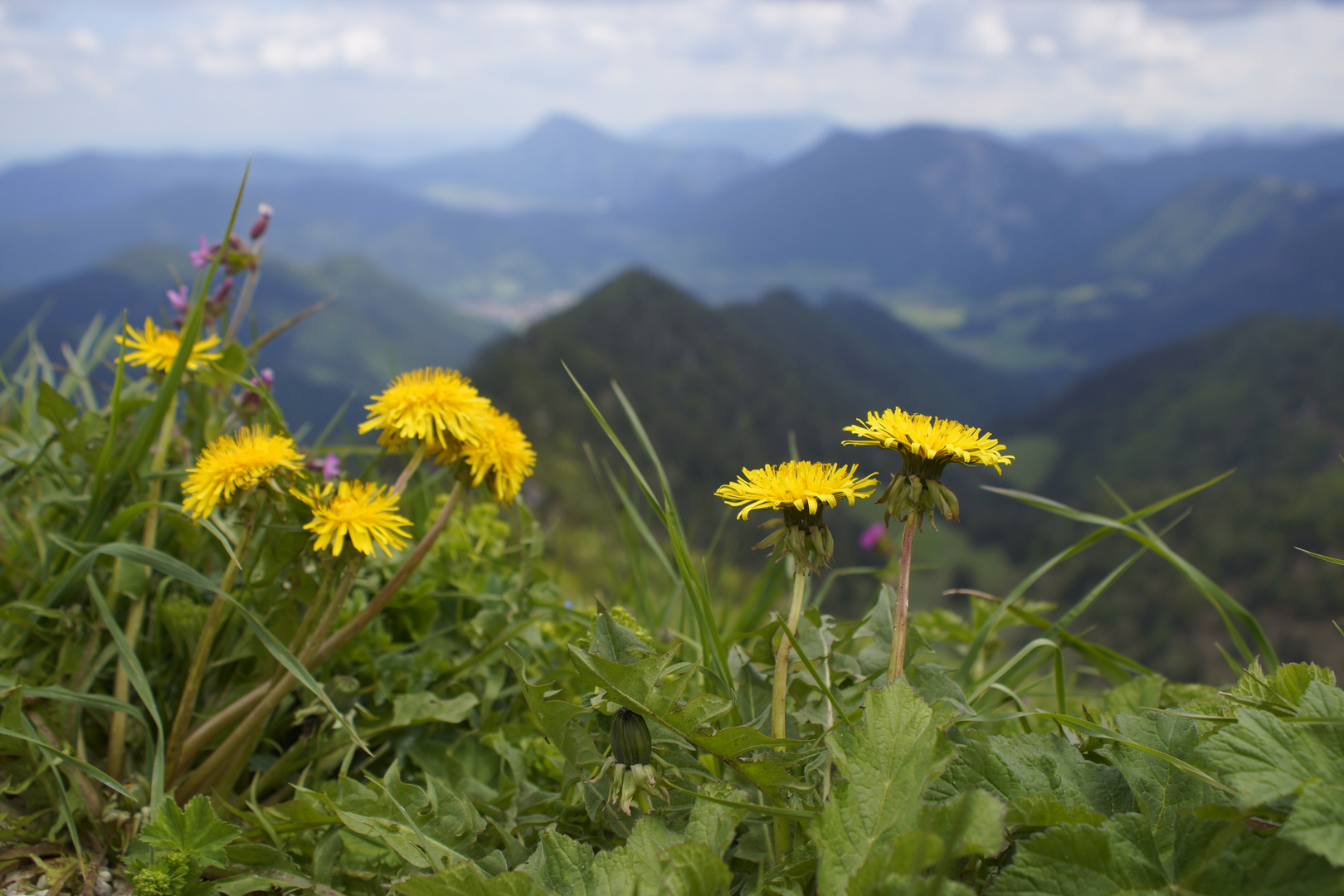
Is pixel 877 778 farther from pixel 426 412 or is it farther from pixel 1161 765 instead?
pixel 426 412

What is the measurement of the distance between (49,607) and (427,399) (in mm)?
1365

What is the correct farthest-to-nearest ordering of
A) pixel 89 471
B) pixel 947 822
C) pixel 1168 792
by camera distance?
pixel 89 471, pixel 1168 792, pixel 947 822

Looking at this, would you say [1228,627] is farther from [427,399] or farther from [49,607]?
[49,607]

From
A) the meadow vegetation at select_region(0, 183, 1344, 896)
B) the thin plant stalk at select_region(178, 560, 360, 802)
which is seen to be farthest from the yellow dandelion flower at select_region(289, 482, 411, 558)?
the thin plant stalk at select_region(178, 560, 360, 802)

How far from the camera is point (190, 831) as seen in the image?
1692 mm

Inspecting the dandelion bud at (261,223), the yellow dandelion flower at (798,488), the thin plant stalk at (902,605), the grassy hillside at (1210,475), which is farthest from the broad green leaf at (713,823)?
the grassy hillside at (1210,475)

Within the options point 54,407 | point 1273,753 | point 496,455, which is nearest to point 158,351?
point 54,407

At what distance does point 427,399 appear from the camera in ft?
6.44

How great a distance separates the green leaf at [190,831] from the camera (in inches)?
66.1

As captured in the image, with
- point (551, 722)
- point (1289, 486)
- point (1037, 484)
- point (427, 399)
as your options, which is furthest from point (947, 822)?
point (1037, 484)

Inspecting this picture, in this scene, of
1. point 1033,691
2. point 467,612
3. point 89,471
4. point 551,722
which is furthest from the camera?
point 1033,691

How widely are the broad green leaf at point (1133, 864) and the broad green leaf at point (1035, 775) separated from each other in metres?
0.17

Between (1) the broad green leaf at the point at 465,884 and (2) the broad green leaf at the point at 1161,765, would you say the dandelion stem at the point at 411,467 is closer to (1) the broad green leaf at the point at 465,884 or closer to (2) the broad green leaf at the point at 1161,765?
(1) the broad green leaf at the point at 465,884

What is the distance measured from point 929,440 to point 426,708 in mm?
1547
